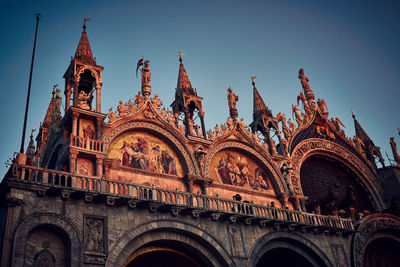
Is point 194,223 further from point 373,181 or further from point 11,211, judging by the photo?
point 373,181

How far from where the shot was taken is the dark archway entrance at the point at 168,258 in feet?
66.6

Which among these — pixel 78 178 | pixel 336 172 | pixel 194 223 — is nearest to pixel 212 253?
pixel 194 223

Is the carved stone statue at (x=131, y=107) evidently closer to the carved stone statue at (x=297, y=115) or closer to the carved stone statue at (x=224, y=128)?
the carved stone statue at (x=224, y=128)

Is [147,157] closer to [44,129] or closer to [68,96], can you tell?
[68,96]

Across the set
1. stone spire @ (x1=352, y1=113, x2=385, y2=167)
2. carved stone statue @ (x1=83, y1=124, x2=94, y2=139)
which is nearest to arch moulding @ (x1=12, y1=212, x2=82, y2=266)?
carved stone statue @ (x1=83, y1=124, x2=94, y2=139)

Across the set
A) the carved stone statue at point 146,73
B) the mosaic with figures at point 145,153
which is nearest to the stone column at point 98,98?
the mosaic with figures at point 145,153

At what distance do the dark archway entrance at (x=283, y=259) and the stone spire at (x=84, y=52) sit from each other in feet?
43.7

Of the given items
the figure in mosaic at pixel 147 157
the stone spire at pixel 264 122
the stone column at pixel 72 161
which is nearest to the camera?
the stone column at pixel 72 161

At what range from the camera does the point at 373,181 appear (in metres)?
32.8

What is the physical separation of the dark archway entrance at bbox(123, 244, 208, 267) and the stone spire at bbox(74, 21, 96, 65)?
1017 centimetres

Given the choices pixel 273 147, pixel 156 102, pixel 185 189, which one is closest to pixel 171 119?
pixel 156 102

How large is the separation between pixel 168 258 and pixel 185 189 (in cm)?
399

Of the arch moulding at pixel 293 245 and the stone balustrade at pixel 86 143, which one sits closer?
the stone balustrade at pixel 86 143

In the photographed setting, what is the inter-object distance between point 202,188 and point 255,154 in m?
4.88
